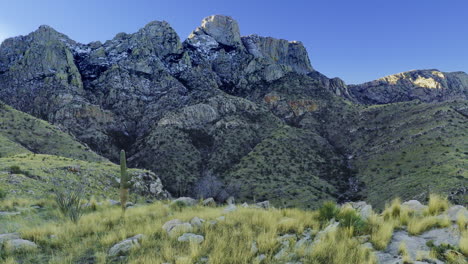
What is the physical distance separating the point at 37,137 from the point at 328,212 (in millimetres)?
75830

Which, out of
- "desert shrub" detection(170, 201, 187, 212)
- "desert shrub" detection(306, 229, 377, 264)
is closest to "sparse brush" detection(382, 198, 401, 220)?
"desert shrub" detection(306, 229, 377, 264)

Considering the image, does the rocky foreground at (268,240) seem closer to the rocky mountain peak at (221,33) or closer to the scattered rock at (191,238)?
the scattered rock at (191,238)

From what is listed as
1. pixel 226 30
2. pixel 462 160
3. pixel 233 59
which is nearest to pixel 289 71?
pixel 233 59

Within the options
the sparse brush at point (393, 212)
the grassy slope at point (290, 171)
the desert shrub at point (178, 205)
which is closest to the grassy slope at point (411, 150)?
the grassy slope at point (290, 171)

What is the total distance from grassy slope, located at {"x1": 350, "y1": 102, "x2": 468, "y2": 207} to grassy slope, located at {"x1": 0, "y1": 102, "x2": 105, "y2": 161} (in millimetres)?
67816

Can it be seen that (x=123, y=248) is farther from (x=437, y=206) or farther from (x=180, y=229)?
(x=437, y=206)

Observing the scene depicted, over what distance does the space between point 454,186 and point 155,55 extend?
142 meters

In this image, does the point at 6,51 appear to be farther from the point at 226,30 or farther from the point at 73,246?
the point at 73,246

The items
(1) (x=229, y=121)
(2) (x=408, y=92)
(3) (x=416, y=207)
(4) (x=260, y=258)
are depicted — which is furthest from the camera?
(2) (x=408, y=92)

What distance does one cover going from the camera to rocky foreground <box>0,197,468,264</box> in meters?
5.42

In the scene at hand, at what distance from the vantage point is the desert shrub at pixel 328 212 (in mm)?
8008

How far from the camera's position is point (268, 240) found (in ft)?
20.1

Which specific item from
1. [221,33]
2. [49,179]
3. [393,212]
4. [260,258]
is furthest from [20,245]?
[221,33]

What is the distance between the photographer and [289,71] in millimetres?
152750
